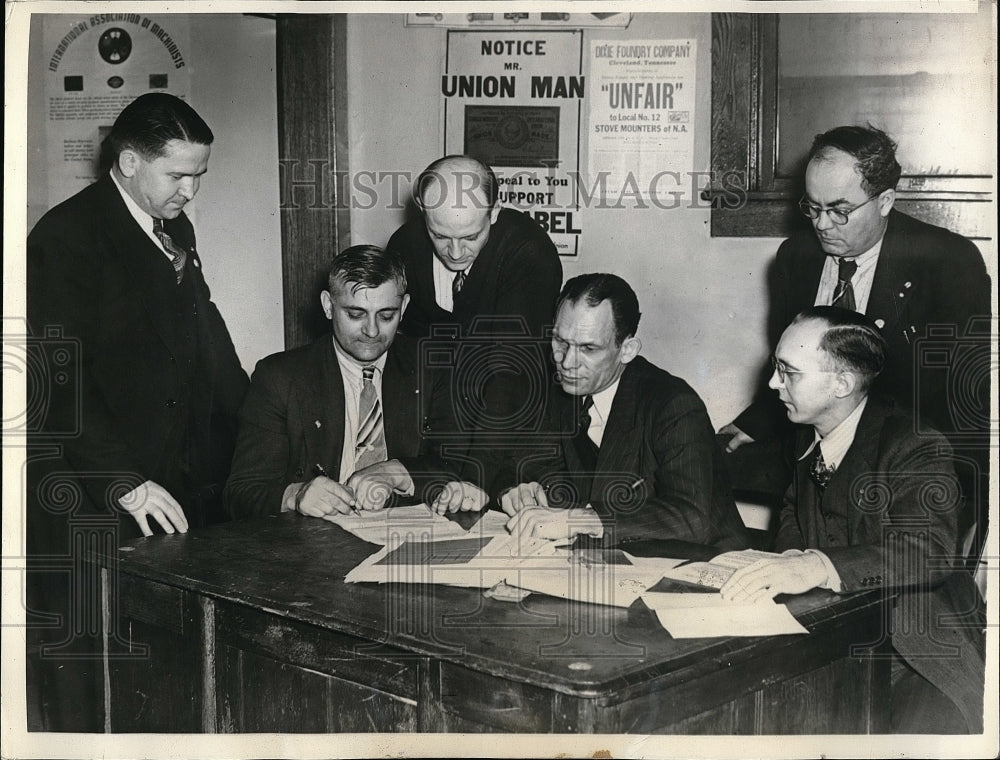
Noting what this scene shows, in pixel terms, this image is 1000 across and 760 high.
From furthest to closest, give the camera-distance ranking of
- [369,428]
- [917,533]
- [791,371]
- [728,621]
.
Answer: [369,428], [791,371], [917,533], [728,621]

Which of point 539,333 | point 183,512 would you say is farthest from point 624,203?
point 183,512

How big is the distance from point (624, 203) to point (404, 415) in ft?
2.91

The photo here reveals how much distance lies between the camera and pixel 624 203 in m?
2.94

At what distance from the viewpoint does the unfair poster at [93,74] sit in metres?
2.81

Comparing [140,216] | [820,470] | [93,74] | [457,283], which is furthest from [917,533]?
[93,74]

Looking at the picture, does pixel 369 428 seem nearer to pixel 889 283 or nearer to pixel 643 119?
pixel 643 119

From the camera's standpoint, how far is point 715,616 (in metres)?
2.17

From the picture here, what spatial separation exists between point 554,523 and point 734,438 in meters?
0.73

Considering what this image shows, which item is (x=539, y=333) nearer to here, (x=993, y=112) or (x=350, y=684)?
(x=350, y=684)

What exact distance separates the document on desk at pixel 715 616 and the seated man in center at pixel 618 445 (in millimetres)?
434

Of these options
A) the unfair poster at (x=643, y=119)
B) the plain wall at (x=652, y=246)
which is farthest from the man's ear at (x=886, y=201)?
the unfair poster at (x=643, y=119)

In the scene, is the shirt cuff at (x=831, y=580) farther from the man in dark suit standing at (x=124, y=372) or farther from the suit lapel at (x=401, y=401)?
the man in dark suit standing at (x=124, y=372)

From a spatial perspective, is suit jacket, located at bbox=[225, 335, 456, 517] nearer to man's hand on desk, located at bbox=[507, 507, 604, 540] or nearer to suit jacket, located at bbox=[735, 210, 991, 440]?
man's hand on desk, located at bbox=[507, 507, 604, 540]

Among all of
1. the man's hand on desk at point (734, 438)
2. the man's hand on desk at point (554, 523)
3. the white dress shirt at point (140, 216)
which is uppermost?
the white dress shirt at point (140, 216)
